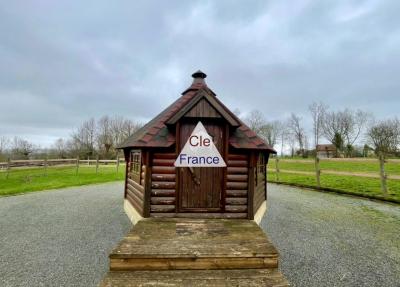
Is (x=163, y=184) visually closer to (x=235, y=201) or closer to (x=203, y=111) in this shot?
(x=235, y=201)

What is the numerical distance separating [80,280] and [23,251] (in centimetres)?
222

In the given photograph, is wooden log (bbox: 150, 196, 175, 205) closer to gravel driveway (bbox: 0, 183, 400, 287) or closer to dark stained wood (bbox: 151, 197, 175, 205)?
dark stained wood (bbox: 151, 197, 175, 205)

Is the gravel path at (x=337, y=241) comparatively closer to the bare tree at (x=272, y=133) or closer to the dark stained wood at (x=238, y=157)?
the dark stained wood at (x=238, y=157)

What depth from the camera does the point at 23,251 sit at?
5023 mm

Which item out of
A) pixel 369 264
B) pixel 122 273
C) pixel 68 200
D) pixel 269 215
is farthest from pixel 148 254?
pixel 68 200

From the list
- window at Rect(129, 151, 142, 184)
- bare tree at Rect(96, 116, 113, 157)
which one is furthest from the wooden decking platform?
bare tree at Rect(96, 116, 113, 157)

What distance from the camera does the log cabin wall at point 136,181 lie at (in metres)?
6.16

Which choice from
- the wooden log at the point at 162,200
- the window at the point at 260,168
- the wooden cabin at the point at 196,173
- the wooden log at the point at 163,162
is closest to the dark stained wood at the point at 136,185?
the wooden cabin at the point at 196,173

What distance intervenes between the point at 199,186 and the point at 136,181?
2.30 meters

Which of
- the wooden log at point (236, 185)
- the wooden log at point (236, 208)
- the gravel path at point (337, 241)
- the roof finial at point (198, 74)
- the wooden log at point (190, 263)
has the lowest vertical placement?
the gravel path at point (337, 241)

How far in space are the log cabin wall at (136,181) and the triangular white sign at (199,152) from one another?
1.23 meters

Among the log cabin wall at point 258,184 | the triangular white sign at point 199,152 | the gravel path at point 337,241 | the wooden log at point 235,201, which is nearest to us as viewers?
the gravel path at point 337,241

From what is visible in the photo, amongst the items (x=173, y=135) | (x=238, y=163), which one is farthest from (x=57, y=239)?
(x=238, y=163)

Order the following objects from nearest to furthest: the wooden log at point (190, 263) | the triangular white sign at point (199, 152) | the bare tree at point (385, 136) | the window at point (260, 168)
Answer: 1. the wooden log at point (190, 263)
2. the triangular white sign at point (199, 152)
3. the window at point (260, 168)
4. the bare tree at point (385, 136)
